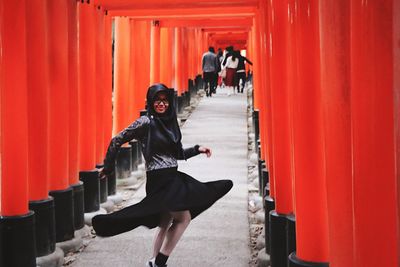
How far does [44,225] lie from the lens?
252 inches

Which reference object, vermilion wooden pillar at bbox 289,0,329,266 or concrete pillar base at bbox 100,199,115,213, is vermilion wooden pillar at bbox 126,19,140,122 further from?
vermilion wooden pillar at bbox 289,0,329,266

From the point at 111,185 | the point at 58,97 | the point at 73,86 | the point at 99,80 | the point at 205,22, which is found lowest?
the point at 111,185

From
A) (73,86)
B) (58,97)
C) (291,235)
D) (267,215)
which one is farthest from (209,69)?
(291,235)

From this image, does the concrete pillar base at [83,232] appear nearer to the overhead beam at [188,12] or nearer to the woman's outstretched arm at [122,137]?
the woman's outstretched arm at [122,137]

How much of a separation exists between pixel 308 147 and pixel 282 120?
1.48m

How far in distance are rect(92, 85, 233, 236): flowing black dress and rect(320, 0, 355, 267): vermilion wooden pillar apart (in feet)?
7.36

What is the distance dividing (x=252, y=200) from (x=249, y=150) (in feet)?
15.1

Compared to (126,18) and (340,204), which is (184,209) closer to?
(340,204)

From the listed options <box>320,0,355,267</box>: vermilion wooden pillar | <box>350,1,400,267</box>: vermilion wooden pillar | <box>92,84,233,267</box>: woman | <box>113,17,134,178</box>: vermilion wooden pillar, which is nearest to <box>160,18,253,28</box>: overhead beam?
<box>113,17,134,178</box>: vermilion wooden pillar

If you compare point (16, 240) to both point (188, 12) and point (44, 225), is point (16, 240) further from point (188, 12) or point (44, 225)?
point (188, 12)

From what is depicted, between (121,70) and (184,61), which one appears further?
(184,61)

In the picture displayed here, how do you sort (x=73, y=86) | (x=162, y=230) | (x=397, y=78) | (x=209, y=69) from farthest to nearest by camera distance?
(x=209, y=69), (x=73, y=86), (x=162, y=230), (x=397, y=78)

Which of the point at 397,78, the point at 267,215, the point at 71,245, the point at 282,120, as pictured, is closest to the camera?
the point at 397,78

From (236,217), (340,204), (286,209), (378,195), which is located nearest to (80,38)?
(236,217)
